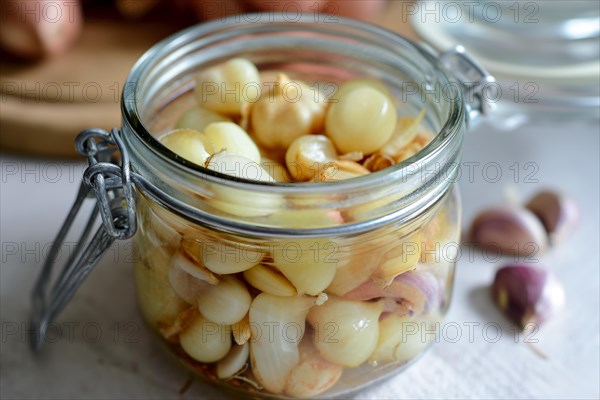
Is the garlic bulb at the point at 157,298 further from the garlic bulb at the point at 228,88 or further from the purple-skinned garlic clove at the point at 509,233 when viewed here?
the purple-skinned garlic clove at the point at 509,233

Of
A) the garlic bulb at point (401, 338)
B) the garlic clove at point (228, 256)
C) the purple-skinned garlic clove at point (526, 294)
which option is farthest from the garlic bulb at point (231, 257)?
the purple-skinned garlic clove at point (526, 294)

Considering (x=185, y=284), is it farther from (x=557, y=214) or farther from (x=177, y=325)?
(x=557, y=214)

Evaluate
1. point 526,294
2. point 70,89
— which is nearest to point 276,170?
point 526,294

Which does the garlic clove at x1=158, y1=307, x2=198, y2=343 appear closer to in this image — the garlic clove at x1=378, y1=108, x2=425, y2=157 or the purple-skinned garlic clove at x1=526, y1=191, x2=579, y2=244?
the garlic clove at x1=378, y1=108, x2=425, y2=157

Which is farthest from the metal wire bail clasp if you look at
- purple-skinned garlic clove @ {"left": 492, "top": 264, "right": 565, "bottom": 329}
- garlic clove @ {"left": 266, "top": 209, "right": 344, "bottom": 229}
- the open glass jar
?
purple-skinned garlic clove @ {"left": 492, "top": 264, "right": 565, "bottom": 329}

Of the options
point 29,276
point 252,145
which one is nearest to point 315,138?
point 252,145
